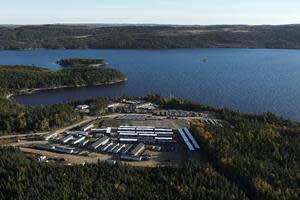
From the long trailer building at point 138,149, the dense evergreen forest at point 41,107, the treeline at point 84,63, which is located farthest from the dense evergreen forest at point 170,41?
the long trailer building at point 138,149

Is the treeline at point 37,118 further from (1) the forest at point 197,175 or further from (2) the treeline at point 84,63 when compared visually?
(2) the treeline at point 84,63

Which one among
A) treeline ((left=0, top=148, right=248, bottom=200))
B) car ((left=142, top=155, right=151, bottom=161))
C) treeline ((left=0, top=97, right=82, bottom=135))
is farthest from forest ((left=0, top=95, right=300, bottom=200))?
treeline ((left=0, top=97, right=82, bottom=135))

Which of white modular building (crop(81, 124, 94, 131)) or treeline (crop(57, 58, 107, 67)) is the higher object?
white modular building (crop(81, 124, 94, 131))

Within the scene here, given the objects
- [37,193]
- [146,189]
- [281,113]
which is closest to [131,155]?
[146,189]

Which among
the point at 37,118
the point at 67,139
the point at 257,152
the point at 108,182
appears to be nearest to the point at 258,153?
the point at 257,152

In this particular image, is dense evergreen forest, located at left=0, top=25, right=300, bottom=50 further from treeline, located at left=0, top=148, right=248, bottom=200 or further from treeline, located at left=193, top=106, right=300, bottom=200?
treeline, located at left=0, top=148, right=248, bottom=200

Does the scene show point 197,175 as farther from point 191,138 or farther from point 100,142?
point 100,142

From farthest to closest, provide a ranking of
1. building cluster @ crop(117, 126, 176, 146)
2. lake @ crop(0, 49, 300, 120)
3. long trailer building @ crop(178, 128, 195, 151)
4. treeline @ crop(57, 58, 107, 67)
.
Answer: treeline @ crop(57, 58, 107, 67), lake @ crop(0, 49, 300, 120), building cluster @ crop(117, 126, 176, 146), long trailer building @ crop(178, 128, 195, 151)
